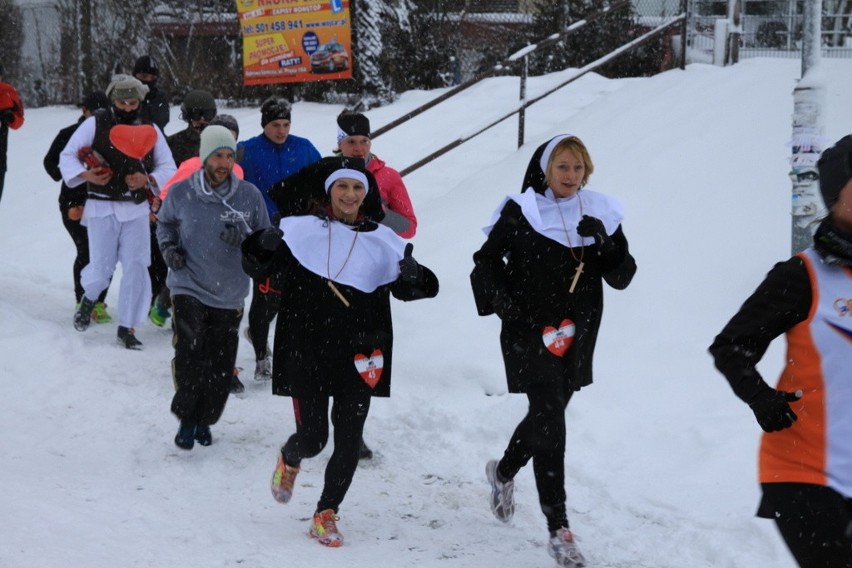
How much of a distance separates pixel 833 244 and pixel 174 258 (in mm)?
3850

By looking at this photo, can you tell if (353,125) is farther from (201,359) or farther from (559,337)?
(559,337)

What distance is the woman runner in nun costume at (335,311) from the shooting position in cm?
500

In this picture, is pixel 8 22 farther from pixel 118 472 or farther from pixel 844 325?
pixel 844 325

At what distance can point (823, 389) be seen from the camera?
3141 mm

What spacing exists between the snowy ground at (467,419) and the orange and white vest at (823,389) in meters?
1.78

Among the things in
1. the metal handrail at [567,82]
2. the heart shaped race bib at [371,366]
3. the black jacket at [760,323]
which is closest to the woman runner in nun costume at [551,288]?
the heart shaped race bib at [371,366]

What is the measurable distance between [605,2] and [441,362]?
1134cm

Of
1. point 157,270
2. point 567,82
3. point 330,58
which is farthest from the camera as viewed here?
point 330,58

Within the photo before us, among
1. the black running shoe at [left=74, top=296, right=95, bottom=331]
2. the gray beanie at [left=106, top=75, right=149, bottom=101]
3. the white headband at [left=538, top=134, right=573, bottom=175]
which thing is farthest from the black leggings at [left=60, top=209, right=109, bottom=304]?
the white headband at [left=538, top=134, right=573, bottom=175]

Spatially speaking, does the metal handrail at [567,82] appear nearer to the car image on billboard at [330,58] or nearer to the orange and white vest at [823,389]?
the car image on billboard at [330,58]

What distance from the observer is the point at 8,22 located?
23.0m

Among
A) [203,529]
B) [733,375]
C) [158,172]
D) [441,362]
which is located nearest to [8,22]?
[158,172]

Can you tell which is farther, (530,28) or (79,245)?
(530,28)

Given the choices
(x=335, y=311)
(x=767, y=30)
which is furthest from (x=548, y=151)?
(x=767, y=30)
